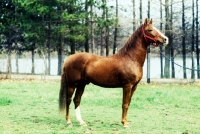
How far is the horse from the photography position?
7.90m

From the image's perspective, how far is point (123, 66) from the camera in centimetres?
790

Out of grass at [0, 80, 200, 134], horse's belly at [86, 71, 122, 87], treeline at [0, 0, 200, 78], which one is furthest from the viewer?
treeline at [0, 0, 200, 78]

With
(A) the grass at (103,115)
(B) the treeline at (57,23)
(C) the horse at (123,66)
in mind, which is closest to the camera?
(A) the grass at (103,115)

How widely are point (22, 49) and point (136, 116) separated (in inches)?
900

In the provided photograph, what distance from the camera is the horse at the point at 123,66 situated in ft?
25.9

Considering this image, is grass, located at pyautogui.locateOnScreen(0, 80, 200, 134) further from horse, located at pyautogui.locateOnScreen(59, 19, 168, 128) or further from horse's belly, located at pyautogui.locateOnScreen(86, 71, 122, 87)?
horse's belly, located at pyautogui.locateOnScreen(86, 71, 122, 87)

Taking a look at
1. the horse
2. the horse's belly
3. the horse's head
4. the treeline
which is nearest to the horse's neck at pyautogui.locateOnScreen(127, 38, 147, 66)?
the horse

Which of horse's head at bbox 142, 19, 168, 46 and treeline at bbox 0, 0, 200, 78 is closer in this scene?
horse's head at bbox 142, 19, 168, 46

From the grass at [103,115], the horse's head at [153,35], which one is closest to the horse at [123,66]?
the horse's head at [153,35]

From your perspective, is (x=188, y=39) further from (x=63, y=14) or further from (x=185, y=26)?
(x=63, y=14)

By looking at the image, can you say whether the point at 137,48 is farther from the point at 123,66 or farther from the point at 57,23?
the point at 57,23

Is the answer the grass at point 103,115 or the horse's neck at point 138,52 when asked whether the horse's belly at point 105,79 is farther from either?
the grass at point 103,115

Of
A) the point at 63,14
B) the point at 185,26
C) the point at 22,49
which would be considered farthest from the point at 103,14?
the point at 185,26

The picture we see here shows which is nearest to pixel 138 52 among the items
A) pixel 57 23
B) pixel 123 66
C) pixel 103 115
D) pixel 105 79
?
pixel 123 66
